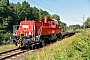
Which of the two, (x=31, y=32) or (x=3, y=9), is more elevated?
(x=3, y=9)

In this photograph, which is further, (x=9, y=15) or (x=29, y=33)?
(x=9, y=15)

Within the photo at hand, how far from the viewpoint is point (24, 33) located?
21.8 meters

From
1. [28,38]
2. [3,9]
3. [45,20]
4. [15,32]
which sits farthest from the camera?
[3,9]

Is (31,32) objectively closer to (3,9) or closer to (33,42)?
(33,42)

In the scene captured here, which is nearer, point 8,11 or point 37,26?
point 37,26

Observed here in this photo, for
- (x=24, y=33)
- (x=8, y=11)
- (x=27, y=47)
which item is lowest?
(x=27, y=47)

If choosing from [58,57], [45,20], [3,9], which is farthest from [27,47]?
[3,9]

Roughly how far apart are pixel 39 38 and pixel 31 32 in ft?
3.34

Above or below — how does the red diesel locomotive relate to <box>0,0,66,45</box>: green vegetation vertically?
below

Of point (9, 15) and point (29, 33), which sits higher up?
point (9, 15)

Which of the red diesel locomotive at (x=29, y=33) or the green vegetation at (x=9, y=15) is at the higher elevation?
the green vegetation at (x=9, y=15)

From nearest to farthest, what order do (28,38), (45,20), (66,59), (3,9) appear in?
(66,59), (28,38), (45,20), (3,9)

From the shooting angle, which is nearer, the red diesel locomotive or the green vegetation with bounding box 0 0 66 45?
the red diesel locomotive

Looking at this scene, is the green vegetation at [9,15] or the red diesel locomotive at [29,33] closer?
the red diesel locomotive at [29,33]
